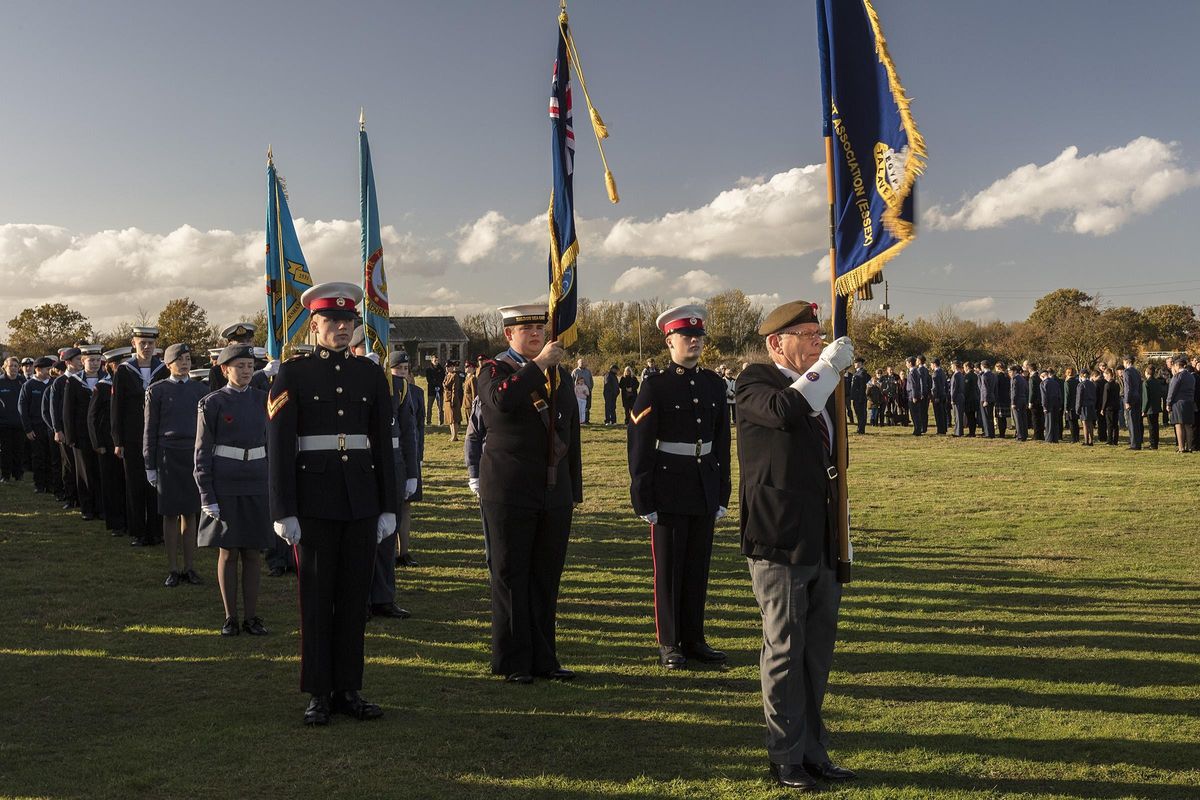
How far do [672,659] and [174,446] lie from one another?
5.34 metres

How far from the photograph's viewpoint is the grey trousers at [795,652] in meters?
4.49

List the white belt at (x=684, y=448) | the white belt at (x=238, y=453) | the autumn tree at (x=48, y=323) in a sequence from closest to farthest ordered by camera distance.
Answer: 1. the white belt at (x=684, y=448)
2. the white belt at (x=238, y=453)
3. the autumn tree at (x=48, y=323)

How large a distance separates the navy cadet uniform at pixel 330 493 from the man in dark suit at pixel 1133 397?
22551mm

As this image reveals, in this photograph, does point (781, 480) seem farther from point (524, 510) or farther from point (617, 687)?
point (617, 687)

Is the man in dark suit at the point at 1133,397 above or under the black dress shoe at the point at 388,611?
above

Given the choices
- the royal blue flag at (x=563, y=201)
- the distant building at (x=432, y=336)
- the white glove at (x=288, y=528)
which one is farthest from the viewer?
the distant building at (x=432, y=336)

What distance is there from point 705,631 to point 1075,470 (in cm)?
1399

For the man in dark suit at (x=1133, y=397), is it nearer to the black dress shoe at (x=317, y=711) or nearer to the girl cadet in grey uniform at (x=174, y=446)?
the girl cadet in grey uniform at (x=174, y=446)

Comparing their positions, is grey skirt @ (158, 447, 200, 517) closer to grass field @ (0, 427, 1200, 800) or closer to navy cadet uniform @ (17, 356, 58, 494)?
grass field @ (0, 427, 1200, 800)

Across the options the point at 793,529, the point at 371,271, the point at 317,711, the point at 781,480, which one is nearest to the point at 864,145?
the point at 781,480

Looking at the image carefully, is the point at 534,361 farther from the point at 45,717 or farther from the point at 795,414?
the point at 45,717

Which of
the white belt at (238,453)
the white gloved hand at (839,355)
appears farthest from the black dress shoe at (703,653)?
the white belt at (238,453)

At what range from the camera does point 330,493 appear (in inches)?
214

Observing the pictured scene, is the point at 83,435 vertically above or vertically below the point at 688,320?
below
